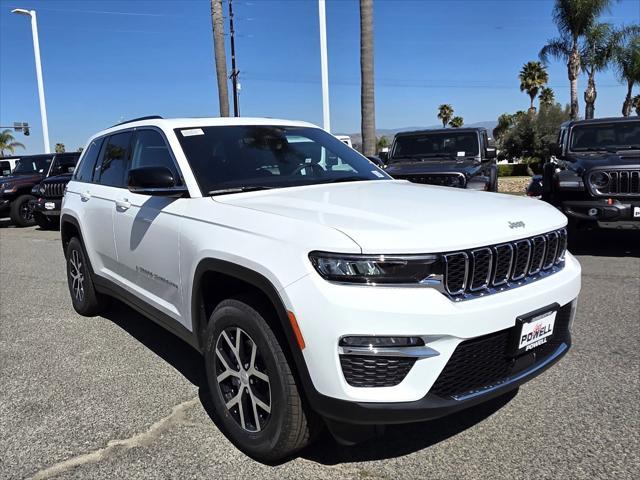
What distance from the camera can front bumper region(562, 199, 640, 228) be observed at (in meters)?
7.03

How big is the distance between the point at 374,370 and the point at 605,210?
6033 mm

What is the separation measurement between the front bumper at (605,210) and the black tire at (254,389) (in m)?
5.96

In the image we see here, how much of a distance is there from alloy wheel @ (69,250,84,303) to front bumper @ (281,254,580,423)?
3.57m

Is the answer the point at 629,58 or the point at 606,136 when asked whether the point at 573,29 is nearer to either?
the point at 629,58

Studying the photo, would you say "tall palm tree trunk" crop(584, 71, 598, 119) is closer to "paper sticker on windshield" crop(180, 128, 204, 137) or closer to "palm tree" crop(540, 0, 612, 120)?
"palm tree" crop(540, 0, 612, 120)

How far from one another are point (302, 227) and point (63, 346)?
10.2 feet

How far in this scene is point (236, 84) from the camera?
24531 mm

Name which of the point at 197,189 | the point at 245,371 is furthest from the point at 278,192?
the point at 245,371

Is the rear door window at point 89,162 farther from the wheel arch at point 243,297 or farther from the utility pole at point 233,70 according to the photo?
the utility pole at point 233,70

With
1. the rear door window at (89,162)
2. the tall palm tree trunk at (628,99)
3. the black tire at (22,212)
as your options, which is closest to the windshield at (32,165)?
the black tire at (22,212)

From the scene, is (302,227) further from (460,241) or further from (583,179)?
(583,179)

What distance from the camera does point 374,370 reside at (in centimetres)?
229

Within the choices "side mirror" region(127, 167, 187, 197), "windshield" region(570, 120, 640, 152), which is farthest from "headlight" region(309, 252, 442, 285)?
"windshield" region(570, 120, 640, 152)

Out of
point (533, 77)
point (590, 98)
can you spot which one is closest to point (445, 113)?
point (533, 77)
